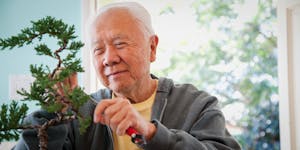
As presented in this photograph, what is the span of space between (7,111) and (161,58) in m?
1.66

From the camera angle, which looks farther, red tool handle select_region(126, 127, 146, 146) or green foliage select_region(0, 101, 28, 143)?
red tool handle select_region(126, 127, 146, 146)

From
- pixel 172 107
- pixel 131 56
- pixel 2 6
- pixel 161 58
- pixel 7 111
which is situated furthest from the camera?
pixel 161 58

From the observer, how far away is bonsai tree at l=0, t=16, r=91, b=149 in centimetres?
64

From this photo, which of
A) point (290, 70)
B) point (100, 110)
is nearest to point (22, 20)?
point (100, 110)

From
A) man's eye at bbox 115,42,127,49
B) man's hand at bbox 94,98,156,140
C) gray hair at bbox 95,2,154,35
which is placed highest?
gray hair at bbox 95,2,154,35

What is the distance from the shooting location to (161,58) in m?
2.27

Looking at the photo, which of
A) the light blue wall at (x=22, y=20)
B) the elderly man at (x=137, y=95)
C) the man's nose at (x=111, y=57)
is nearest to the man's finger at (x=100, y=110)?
the elderly man at (x=137, y=95)

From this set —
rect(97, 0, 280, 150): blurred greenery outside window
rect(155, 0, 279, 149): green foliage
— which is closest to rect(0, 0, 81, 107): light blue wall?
rect(97, 0, 280, 150): blurred greenery outside window

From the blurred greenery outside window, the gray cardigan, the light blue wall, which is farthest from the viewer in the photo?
the blurred greenery outside window

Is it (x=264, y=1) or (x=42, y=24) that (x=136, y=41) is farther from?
(x=264, y=1)

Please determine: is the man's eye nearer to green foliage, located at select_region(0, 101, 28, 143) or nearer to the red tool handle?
the red tool handle

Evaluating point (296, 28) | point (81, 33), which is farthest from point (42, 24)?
point (296, 28)

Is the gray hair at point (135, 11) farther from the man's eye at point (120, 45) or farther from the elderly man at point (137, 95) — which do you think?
the man's eye at point (120, 45)

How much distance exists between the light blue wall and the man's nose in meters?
1.05
